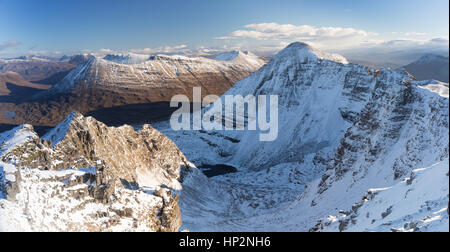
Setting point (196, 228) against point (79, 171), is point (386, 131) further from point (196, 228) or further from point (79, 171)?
point (79, 171)

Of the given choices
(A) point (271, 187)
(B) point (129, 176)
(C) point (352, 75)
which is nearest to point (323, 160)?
(A) point (271, 187)
